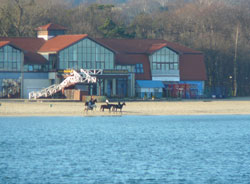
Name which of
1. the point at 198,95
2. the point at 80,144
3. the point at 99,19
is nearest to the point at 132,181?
the point at 80,144

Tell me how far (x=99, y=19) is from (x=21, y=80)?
1385 inches

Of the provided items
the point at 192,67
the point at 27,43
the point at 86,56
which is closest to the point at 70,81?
the point at 86,56

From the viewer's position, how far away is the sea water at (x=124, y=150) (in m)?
32.8

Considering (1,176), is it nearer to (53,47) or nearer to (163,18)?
(53,47)

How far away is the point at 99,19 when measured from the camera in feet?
377

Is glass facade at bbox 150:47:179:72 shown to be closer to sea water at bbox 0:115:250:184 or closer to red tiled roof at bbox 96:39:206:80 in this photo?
red tiled roof at bbox 96:39:206:80

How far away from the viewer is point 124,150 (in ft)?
135

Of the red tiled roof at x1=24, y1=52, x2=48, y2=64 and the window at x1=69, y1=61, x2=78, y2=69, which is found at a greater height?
the red tiled roof at x1=24, y1=52, x2=48, y2=64

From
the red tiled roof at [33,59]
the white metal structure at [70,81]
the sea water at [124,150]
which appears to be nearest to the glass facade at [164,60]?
the white metal structure at [70,81]

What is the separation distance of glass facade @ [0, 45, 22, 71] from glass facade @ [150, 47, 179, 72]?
16497mm

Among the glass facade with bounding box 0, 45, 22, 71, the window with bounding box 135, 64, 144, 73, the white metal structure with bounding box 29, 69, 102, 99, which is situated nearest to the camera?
the white metal structure with bounding box 29, 69, 102, 99

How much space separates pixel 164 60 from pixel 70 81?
15.1 m

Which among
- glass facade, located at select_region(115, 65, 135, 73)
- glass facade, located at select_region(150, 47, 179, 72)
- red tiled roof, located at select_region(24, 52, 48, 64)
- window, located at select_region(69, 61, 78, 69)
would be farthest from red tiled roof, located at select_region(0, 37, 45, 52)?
glass facade, located at select_region(150, 47, 179, 72)

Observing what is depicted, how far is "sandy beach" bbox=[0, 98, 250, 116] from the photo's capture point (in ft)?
203
